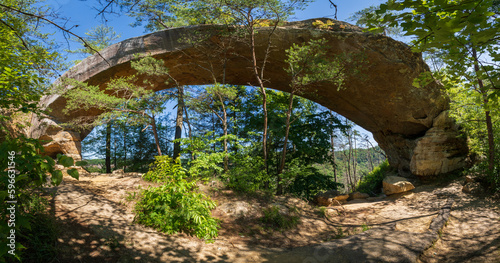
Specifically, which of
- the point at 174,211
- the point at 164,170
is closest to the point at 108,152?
the point at 164,170

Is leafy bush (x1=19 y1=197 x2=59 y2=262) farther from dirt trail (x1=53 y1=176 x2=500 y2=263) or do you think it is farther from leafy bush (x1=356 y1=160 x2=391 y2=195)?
leafy bush (x1=356 y1=160 x2=391 y2=195)

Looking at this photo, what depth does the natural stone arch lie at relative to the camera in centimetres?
938

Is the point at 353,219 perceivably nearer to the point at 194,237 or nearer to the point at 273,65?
the point at 194,237

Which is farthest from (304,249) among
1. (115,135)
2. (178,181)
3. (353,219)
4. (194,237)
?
(115,135)

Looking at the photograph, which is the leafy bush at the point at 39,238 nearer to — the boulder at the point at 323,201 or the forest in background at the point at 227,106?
the forest in background at the point at 227,106

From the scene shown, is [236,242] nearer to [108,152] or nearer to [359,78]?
[359,78]

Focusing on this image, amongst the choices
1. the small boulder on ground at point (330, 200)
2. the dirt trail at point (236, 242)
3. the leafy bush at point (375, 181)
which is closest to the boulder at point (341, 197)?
the small boulder on ground at point (330, 200)

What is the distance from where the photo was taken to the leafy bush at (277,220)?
20.7ft

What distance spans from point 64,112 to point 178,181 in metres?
7.47

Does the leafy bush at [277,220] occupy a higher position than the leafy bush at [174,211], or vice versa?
the leafy bush at [174,211]

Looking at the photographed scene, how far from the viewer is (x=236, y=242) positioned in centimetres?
499

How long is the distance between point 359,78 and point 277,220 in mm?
7044

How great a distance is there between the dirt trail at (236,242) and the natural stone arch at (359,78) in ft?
13.5

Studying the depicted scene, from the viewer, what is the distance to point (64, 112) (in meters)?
9.22
